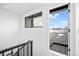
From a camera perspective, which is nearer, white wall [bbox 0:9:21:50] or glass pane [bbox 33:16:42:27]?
glass pane [bbox 33:16:42:27]

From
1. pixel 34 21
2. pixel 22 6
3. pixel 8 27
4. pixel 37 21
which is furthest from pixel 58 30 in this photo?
pixel 8 27

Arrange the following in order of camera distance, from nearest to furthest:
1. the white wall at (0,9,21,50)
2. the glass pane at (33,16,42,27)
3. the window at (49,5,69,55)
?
the window at (49,5,69,55) → the glass pane at (33,16,42,27) → the white wall at (0,9,21,50)

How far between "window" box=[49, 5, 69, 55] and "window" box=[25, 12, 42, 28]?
2.06 feet

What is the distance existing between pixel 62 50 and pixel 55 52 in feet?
0.78

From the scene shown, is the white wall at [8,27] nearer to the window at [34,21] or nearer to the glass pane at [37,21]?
the window at [34,21]

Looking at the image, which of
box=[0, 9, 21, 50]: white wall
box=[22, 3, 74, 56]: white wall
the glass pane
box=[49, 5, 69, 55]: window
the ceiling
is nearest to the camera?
box=[49, 5, 69, 55]: window

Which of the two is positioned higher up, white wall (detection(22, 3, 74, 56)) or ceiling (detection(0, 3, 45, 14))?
ceiling (detection(0, 3, 45, 14))

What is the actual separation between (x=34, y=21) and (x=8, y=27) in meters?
1.44

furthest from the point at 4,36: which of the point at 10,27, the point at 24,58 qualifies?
the point at 24,58

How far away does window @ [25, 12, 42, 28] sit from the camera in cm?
374

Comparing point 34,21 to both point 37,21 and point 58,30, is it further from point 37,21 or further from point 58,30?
point 58,30

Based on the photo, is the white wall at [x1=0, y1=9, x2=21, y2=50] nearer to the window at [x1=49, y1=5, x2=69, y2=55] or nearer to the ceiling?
the ceiling

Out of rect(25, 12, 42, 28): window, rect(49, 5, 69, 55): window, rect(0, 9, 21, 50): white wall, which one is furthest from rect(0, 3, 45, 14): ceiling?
rect(49, 5, 69, 55): window

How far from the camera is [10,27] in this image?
470cm
